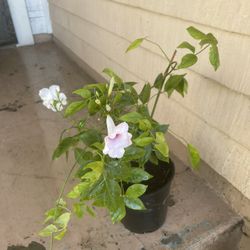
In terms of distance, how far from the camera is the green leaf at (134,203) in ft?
2.41

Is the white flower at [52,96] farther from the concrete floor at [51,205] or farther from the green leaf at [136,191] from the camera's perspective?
the concrete floor at [51,205]

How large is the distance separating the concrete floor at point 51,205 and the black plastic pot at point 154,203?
1.7 inches

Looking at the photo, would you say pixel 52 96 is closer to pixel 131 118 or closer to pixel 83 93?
pixel 83 93

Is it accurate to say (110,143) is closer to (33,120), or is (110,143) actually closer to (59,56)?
(33,120)

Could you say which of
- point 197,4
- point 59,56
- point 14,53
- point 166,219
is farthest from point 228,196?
point 14,53

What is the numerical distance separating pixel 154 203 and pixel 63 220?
13.8 inches

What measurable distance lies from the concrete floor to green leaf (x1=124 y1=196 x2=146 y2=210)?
38 cm

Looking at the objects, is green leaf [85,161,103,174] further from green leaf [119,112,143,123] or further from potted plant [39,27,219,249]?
green leaf [119,112,143,123]

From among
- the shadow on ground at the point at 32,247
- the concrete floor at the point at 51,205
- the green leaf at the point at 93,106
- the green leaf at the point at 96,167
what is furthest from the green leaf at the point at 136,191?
the shadow on ground at the point at 32,247

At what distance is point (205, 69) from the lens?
1.10 meters

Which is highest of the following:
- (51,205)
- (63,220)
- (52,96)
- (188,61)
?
(188,61)

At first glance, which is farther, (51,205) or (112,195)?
(51,205)

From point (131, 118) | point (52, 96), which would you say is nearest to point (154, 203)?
point (131, 118)

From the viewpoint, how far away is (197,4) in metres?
1.04
